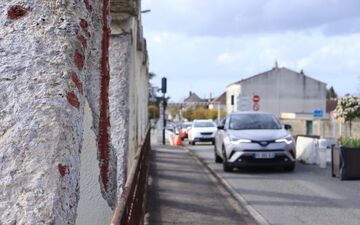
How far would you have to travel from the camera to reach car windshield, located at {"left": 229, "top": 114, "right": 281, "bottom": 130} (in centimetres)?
1628

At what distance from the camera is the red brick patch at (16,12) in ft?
9.23

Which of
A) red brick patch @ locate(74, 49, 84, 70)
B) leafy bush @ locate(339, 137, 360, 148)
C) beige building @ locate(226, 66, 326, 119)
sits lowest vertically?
leafy bush @ locate(339, 137, 360, 148)

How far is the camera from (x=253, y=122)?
16.5m

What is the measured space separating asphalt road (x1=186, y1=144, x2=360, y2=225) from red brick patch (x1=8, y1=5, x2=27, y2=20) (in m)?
6.60

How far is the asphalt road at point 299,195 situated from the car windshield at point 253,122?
118 cm

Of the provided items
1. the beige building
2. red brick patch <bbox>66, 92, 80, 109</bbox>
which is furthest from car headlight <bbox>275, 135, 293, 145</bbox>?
the beige building

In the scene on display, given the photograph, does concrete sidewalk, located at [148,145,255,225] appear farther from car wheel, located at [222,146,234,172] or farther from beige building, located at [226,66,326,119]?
beige building, located at [226,66,326,119]

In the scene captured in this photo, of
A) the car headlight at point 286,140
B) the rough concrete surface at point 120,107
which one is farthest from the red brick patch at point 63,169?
the car headlight at point 286,140

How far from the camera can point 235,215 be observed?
9.28 meters

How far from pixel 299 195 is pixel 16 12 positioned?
924cm

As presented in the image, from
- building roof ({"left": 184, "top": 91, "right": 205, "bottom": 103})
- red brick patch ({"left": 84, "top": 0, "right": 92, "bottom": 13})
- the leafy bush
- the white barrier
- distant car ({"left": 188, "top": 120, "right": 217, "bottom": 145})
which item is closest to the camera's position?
red brick patch ({"left": 84, "top": 0, "right": 92, "bottom": 13})

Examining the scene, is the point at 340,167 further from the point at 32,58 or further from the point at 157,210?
the point at 32,58

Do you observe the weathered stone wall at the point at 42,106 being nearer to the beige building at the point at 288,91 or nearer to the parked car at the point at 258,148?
the parked car at the point at 258,148

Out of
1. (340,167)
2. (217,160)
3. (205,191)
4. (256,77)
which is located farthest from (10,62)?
(256,77)
